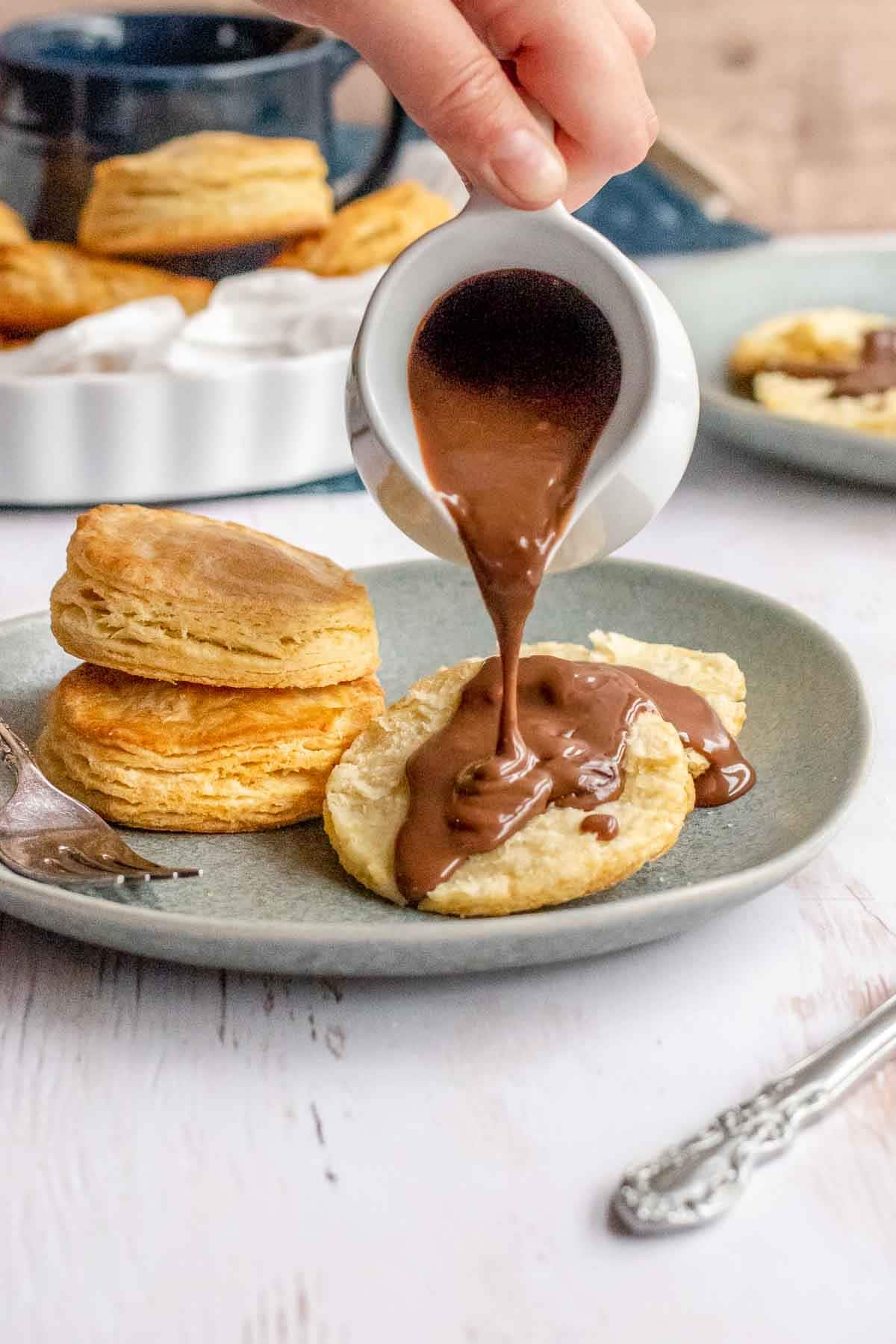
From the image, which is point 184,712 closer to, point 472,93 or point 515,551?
point 515,551

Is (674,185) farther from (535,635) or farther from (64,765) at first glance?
(64,765)

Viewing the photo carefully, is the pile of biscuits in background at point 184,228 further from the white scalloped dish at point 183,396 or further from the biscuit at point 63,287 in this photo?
the white scalloped dish at point 183,396

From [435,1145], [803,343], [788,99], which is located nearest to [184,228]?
[803,343]

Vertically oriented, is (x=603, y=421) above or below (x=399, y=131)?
above

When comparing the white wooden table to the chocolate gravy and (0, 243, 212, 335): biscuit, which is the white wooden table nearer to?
the chocolate gravy

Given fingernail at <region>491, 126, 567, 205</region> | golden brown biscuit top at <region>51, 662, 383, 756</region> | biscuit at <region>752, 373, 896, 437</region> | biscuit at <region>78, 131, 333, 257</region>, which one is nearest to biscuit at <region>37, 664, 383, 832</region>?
golden brown biscuit top at <region>51, 662, 383, 756</region>

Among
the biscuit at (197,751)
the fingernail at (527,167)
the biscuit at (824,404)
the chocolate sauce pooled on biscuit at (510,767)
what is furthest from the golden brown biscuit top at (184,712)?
the biscuit at (824,404)

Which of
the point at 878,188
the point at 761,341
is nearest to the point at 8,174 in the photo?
the point at 761,341
